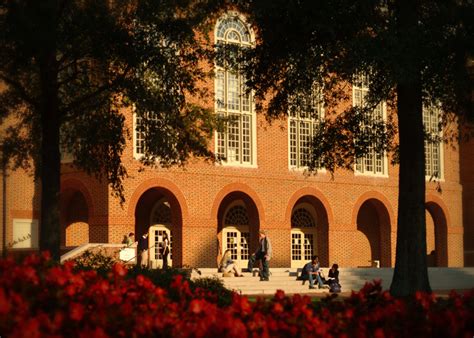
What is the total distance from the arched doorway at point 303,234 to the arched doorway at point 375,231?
2.76 meters

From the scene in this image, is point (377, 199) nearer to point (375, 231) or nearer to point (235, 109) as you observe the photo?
point (375, 231)

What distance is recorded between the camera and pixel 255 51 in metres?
17.7

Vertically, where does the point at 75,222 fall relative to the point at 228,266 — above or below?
above

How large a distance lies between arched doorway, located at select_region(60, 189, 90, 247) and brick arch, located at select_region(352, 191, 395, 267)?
12.6 metres

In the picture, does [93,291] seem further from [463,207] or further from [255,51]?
[463,207]

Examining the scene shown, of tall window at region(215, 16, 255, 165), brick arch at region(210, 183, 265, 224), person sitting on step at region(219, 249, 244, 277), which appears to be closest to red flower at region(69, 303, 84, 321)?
person sitting on step at region(219, 249, 244, 277)

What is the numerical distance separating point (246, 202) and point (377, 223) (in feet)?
30.4

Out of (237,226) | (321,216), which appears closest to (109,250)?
(237,226)

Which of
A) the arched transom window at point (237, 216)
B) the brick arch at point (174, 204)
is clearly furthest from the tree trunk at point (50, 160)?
the arched transom window at point (237, 216)

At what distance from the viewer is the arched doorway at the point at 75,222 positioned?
36219mm

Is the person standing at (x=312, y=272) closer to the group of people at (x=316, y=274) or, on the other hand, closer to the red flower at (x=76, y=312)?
the group of people at (x=316, y=274)

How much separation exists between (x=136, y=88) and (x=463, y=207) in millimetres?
34786

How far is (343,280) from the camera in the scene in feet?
108

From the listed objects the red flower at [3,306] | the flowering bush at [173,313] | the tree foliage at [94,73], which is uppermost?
the tree foliage at [94,73]
